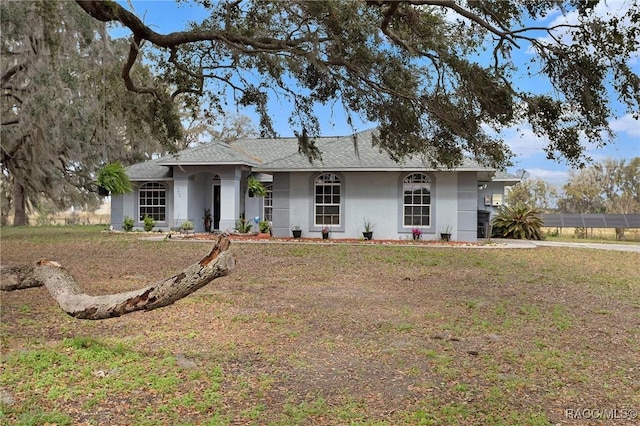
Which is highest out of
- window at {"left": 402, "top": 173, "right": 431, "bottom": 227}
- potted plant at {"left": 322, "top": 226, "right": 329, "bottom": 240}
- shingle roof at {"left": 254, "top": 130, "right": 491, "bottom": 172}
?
shingle roof at {"left": 254, "top": 130, "right": 491, "bottom": 172}

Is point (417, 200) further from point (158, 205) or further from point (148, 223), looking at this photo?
point (158, 205)

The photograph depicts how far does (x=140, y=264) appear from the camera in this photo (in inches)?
478

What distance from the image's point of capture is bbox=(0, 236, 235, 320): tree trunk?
3.75 meters

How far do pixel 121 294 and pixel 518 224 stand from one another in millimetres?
20493

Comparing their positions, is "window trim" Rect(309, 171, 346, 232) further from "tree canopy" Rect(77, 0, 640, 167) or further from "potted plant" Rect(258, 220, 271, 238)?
"tree canopy" Rect(77, 0, 640, 167)

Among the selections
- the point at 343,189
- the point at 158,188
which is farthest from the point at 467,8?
the point at 158,188

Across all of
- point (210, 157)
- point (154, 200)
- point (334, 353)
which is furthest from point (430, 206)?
point (334, 353)

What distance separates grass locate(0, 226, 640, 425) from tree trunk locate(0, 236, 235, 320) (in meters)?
0.85

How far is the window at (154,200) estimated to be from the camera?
22859 millimetres

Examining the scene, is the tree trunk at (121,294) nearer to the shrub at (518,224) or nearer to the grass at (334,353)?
the grass at (334,353)

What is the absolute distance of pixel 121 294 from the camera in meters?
3.99

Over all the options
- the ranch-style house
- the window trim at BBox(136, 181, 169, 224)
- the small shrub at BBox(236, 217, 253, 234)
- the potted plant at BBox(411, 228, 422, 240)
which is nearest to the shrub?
the ranch-style house

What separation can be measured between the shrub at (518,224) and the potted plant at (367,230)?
702 cm

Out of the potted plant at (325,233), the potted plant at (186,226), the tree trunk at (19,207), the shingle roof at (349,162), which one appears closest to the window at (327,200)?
the potted plant at (325,233)
